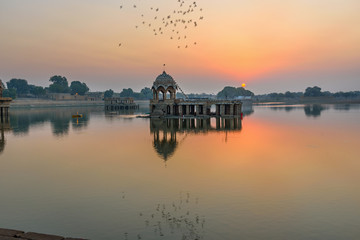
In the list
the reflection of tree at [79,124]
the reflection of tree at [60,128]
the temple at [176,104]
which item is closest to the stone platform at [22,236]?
the reflection of tree at [60,128]

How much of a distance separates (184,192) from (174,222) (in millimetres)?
4138

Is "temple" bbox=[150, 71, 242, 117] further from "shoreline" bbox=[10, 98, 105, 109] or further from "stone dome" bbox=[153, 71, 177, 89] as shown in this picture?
"shoreline" bbox=[10, 98, 105, 109]

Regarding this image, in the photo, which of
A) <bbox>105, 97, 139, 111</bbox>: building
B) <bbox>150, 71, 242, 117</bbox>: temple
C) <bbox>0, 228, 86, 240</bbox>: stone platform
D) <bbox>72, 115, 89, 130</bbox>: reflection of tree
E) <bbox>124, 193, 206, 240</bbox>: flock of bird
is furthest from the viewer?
<bbox>105, 97, 139, 111</bbox>: building

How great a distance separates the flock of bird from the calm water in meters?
0.05

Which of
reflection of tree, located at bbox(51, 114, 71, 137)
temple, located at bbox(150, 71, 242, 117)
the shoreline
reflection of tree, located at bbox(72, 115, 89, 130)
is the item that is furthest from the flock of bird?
the shoreline

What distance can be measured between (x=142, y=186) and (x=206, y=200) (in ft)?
16.1

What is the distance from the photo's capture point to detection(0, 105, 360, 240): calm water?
42.9 feet

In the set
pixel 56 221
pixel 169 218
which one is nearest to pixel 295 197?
pixel 169 218

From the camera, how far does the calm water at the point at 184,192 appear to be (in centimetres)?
1309

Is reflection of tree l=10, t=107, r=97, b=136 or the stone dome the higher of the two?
the stone dome

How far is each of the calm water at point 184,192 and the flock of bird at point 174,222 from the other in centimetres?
5

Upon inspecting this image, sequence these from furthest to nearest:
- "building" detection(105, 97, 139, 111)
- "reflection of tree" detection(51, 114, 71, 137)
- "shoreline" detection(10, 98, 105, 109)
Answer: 1. "building" detection(105, 97, 139, 111)
2. "shoreline" detection(10, 98, 105, 109)
3. "reflection of tree" detection(51, 114, 71, 137)

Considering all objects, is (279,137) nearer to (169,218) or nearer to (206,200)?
(206,200)

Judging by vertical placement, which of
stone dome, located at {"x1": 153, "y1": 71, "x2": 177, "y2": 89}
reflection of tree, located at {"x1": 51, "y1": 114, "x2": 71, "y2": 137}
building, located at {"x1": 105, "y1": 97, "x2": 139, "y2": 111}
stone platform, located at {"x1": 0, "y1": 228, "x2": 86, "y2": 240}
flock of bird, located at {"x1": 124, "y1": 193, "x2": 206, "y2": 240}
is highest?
stone dome, located at {"x1": 153, "y1": 71, "x2": 177, "y2": 89}
